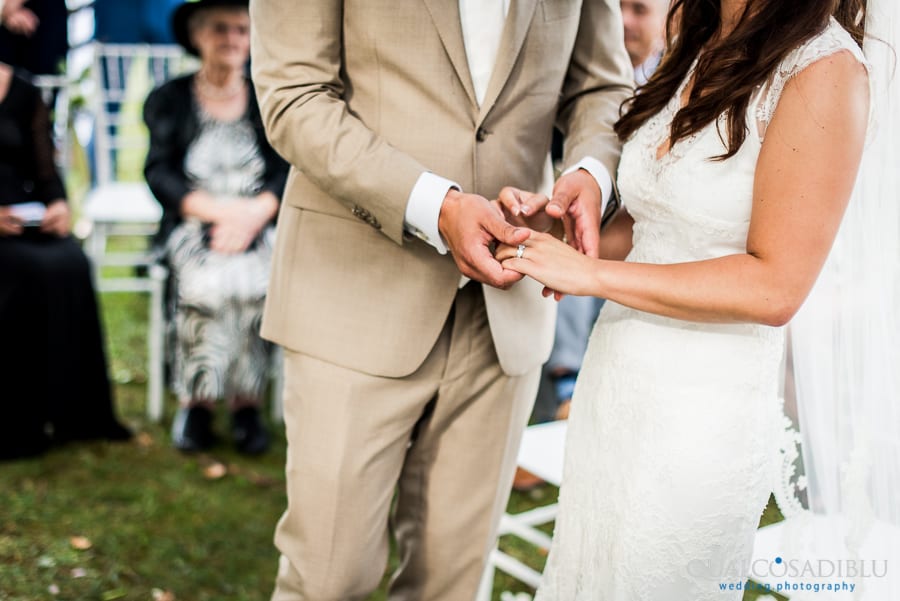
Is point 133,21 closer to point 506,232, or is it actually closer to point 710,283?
point 506,232

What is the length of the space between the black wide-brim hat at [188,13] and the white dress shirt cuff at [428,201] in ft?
8.24

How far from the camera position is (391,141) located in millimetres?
1693

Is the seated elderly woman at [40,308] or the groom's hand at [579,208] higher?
the groom's hand at [579,208]

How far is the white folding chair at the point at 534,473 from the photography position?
239 cm

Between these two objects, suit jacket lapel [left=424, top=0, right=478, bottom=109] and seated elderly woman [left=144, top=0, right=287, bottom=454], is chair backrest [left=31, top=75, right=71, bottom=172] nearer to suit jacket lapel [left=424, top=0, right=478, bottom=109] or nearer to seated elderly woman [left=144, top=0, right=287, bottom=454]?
seated elderly woman [left=144, top=0, right=287, bottom=454]

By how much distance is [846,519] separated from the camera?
163 centimetres

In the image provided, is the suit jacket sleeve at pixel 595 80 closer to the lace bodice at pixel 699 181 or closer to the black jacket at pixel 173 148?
the lace bodice at pixel 699 181

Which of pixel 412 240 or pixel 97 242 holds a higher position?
pixel 412 240

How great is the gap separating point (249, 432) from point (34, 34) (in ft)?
9.04

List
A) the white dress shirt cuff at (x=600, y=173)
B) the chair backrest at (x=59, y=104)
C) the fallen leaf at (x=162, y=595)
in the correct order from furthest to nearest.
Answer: the chair backrest at (x=59, y=104) < the fallen leaf at (x=162, y=595) < the white dress shirt cuff at (x=600, y=173)

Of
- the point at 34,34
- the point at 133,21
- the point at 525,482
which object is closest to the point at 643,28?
the point at 525,482

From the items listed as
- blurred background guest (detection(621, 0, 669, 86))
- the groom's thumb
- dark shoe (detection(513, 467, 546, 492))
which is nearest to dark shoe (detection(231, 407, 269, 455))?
dark shoe (detection(513, 467, 546, 492))

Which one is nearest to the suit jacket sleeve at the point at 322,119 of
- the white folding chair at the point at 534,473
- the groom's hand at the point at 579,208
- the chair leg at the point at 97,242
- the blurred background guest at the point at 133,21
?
the groom's hand at the point at 579,208

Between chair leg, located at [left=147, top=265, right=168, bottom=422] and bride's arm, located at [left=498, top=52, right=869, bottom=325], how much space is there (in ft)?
9.52
